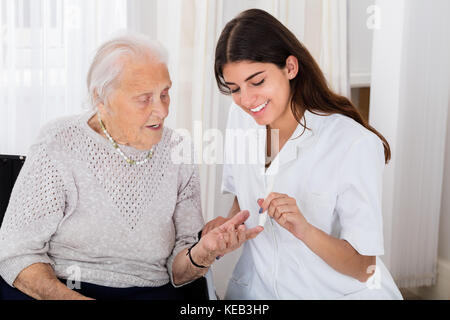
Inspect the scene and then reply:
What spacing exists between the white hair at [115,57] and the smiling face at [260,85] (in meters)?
0.17

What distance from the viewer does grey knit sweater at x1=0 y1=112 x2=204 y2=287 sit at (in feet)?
3.85

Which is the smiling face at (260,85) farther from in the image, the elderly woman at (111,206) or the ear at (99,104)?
the ear at (99,104)

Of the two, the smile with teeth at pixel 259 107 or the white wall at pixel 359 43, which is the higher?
the white wall at pixel 359 43

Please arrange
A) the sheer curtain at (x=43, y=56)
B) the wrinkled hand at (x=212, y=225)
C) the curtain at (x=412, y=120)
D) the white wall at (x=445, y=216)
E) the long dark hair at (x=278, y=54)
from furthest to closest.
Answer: the white wall at (x=445, y=216) → the curtain at (x=412, y=120) → the sheer curtain at (x=43, y=56) → the wrinkled hand at (x=212, y=225) → the long dark hair at (x=278, y=54)

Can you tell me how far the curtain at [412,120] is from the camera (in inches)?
80.0

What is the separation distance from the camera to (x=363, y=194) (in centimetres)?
121

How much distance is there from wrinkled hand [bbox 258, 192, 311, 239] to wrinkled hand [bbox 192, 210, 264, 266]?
0.25ft

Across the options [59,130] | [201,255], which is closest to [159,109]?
[59,130]

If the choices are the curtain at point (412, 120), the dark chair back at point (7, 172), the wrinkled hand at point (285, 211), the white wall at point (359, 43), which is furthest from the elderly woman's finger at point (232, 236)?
the white wall at point (359, 43)

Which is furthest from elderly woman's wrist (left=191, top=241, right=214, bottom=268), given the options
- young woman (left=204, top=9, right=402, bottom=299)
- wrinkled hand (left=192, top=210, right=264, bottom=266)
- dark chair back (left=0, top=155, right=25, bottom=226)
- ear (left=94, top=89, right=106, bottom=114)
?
dark chair back (left=0, top=155, right=25, bottom=226)

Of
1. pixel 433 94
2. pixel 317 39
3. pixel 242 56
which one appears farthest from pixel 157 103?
pixel 433 94

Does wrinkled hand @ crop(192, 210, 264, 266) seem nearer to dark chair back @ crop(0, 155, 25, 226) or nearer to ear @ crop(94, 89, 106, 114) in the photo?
ear @ crop(94, 89, 106, 114)
